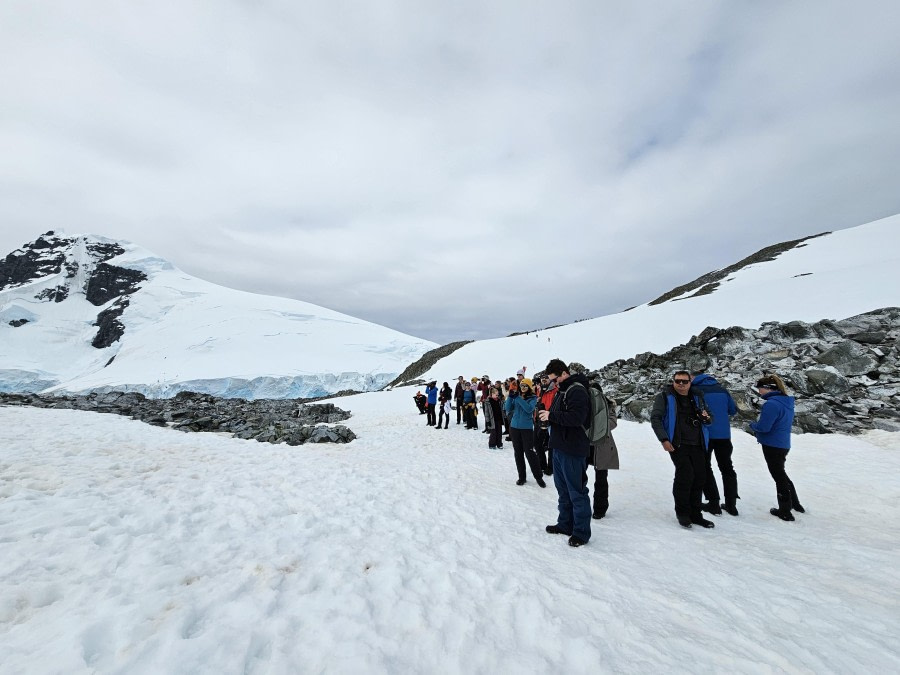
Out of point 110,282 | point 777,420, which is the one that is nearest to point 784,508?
point 777,420

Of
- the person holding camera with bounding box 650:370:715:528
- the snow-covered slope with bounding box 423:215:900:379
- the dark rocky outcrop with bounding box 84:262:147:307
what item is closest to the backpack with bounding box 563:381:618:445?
the person holding camera with bounding box 650:370:715:528

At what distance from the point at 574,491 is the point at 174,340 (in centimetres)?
7843

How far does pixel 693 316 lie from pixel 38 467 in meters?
23.7

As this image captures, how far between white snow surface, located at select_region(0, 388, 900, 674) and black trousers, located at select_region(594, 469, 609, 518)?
0.21 m

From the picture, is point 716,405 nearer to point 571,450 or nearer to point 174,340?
point 571,450

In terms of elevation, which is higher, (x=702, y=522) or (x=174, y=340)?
(x=174, y=340)

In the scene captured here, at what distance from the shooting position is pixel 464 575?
13.0 ft

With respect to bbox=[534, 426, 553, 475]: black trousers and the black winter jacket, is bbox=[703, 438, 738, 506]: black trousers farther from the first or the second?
bbox=[534, 426, 553, 475]: black trousers

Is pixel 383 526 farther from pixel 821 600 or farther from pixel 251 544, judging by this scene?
pixel 821 600

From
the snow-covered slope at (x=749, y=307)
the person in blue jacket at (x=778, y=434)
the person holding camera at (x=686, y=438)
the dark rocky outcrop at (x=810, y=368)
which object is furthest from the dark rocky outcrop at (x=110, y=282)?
the person in blue jacket at (x=778, y=434)

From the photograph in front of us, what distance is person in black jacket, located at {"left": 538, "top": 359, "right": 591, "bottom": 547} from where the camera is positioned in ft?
15.3

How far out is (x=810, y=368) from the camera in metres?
11.1

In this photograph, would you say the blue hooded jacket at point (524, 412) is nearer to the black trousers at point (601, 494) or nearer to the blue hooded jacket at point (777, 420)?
the black trousers at point (601, 494)

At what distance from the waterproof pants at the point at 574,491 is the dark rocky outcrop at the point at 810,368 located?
877 cm
